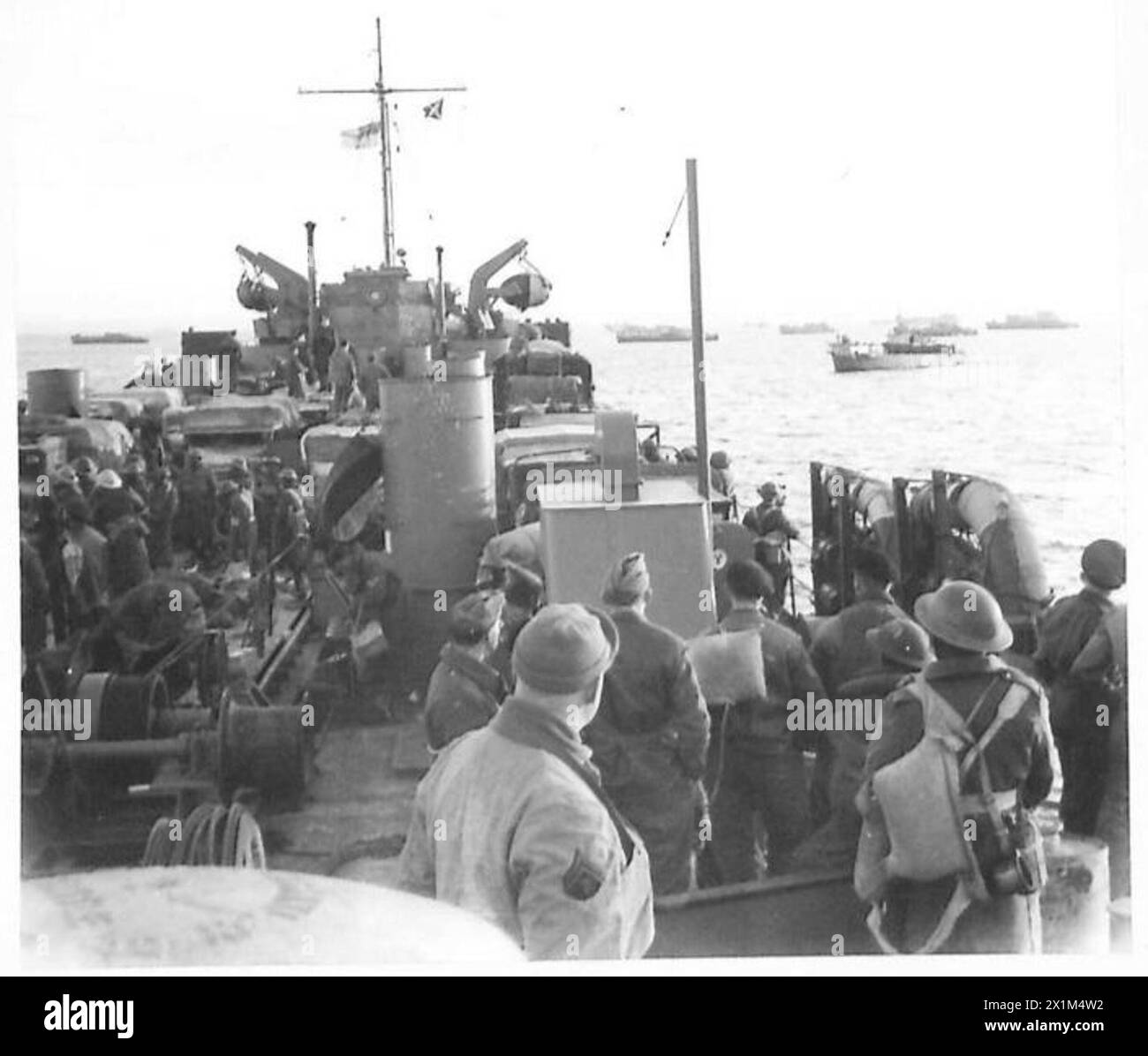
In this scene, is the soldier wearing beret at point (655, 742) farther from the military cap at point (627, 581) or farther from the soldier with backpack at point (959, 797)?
the soldier with backpack at point (959, 797)

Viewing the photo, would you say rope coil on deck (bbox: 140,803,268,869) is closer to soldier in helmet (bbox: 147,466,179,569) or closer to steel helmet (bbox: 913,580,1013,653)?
soldier in helmet (bbox: 147,466,179,569)

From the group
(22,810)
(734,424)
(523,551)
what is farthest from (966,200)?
(22,810)

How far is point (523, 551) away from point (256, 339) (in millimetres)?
597

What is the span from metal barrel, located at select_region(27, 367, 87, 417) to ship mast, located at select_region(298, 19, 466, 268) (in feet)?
1.88

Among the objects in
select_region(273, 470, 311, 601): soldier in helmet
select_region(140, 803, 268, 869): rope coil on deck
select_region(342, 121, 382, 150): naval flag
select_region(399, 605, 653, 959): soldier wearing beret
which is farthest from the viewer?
select_region(342, 121, 382, 150): naval flag

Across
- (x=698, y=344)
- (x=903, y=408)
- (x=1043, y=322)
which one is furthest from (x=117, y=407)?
(x=1043, y=322)

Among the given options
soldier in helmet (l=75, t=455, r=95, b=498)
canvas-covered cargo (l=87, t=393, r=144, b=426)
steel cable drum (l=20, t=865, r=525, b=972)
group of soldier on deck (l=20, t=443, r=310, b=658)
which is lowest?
steel cable drum (l=20, t=865, r=525, b=972)

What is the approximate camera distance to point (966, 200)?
279 centimetres

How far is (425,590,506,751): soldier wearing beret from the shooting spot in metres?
2.60

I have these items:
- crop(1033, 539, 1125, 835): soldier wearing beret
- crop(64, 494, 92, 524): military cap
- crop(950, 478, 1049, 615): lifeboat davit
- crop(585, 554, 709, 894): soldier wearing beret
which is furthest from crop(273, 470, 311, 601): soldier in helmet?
crop(1033, 539, 1125, 835): soldier wearing beret

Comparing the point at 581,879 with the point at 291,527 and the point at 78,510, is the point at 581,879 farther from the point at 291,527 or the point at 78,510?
the point at 78,510

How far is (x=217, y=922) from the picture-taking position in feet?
8.75

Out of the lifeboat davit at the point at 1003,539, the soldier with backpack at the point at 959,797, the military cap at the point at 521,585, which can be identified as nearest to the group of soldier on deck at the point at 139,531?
the military cap at the point at 521,585
